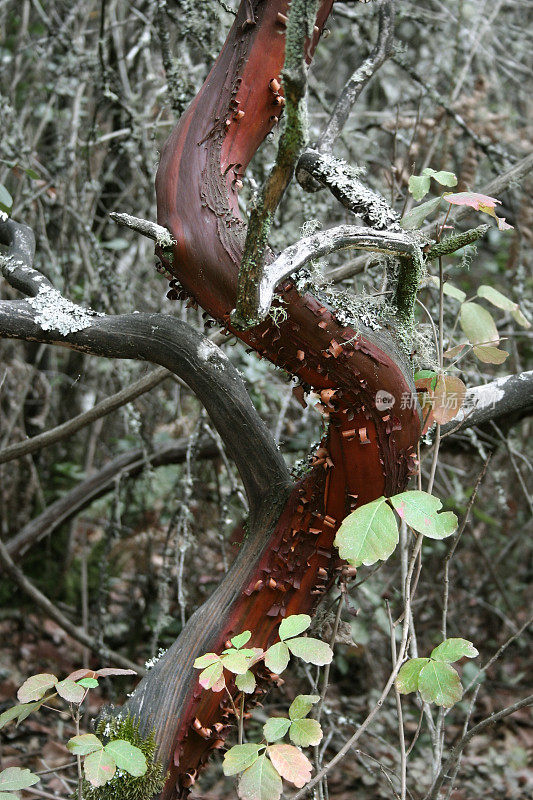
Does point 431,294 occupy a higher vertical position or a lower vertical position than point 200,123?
lower

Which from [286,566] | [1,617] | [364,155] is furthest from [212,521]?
[364,155]

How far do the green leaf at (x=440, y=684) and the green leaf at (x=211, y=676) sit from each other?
0.36 m

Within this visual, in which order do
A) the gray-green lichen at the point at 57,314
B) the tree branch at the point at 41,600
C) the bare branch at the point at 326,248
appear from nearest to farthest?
the bare branch at the point at 326,248 < the gray-green lichen at the point at 57,314 < the tree branch at the point at 41,600

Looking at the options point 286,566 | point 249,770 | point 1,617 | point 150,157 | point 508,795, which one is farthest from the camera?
point 1,617

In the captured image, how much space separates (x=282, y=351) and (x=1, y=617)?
101 inches

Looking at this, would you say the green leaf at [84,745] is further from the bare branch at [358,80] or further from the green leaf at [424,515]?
the bare branch at [358,80]

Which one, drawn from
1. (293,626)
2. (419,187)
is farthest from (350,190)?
(293,626)

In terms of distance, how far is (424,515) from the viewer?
1140mm

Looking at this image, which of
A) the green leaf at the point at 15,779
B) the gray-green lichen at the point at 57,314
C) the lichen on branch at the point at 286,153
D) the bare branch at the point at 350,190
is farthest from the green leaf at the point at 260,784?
the bare branch at the point at 350,190

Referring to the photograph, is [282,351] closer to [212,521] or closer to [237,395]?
[237,395]

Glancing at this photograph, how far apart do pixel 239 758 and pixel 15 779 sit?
0.41m

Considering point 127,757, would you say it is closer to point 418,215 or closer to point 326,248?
point 326,248

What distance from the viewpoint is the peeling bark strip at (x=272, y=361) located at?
1.23 m

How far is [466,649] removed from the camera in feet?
3.82
